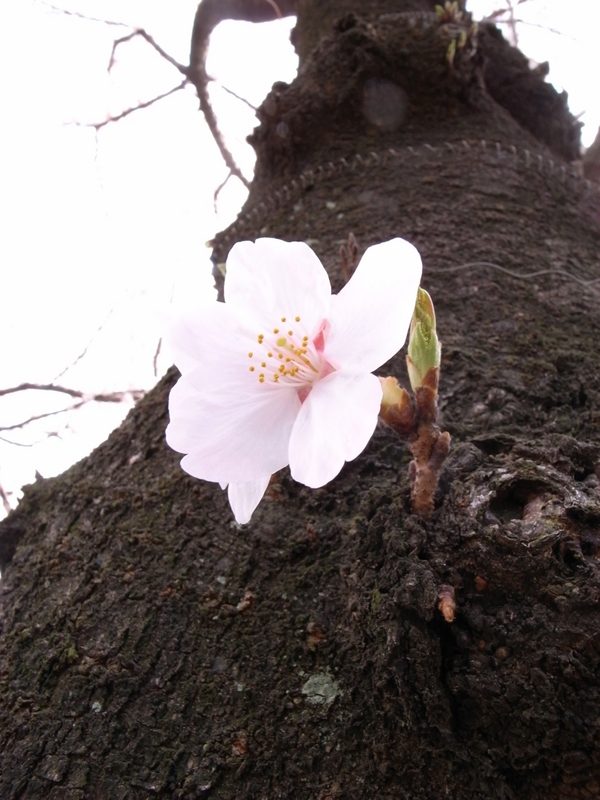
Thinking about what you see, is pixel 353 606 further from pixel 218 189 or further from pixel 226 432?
pixel 218 189

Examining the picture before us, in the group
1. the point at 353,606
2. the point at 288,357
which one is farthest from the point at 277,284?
the point at 353,606

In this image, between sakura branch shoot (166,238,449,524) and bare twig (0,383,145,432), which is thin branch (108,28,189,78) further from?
sakura branch shoot (166,238,449,524)

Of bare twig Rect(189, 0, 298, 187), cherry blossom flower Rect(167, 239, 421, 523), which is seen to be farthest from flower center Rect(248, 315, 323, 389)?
bare twig Rect(189, 0, 298, 187)

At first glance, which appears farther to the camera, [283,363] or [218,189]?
[218,189]

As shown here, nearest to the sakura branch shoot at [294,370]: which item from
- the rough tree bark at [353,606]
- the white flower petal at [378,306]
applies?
the white flower petal at [378,306]

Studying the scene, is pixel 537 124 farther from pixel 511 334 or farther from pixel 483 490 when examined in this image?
pixel 483 490

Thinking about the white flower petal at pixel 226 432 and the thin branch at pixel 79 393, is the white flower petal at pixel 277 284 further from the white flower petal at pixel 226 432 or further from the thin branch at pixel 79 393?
the thin branch at pixel 79 393
